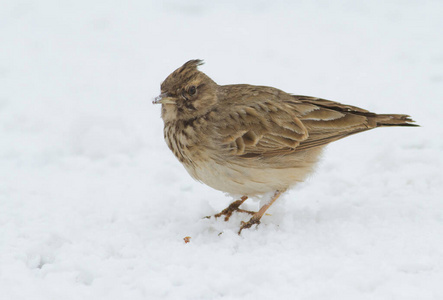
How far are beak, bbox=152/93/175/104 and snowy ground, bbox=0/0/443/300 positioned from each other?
3.71ft

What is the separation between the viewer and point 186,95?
587 centimetres

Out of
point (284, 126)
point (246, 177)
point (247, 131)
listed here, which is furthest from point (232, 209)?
point (284, 126)

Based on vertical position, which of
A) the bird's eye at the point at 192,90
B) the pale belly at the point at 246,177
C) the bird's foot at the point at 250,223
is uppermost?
the bird's eye at the point at 192,90

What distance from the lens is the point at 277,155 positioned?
19.1 ft

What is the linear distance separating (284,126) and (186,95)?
3.17ft

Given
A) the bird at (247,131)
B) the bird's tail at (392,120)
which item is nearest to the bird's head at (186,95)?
the bird at (247,131)

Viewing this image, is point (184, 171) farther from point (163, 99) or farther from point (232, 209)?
point (163, 99)

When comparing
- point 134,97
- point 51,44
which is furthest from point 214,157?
point 51,44

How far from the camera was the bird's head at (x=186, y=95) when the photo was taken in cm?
584

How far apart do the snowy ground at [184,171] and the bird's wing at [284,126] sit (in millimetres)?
398

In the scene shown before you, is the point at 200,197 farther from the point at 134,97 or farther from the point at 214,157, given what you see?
the point at 134,97

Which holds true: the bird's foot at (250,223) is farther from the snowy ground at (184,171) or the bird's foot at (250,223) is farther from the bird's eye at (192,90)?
the bird's eye at (192,90)

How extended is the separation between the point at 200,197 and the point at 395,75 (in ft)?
14.3

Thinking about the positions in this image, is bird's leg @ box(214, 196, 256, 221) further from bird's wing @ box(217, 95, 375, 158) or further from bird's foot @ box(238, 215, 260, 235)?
bird's wing @ box(217, 95, 375, 158)
